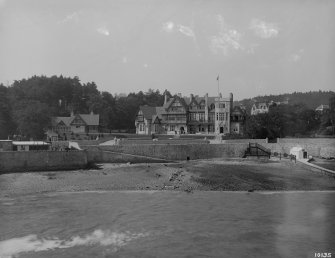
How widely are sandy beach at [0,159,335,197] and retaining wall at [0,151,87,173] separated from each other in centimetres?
178

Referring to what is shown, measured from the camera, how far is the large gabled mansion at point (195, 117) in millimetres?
78188

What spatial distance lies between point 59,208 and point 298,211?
15.9 m

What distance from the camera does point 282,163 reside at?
167ft

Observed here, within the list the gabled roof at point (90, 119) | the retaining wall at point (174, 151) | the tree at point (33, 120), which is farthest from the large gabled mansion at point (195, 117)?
the retaining wall at point (174, 151)

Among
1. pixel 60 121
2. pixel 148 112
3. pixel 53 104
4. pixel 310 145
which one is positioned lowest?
pixel 310 145

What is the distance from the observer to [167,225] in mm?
24547

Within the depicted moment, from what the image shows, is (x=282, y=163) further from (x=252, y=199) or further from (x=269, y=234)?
(x=269, y=234)

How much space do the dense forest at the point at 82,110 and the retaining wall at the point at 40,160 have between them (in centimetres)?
2385

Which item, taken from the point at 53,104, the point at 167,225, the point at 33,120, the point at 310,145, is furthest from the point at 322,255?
the point at 53,104

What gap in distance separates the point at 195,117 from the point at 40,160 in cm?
4032

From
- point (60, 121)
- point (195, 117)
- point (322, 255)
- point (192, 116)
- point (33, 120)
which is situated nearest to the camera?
point (322, 255)

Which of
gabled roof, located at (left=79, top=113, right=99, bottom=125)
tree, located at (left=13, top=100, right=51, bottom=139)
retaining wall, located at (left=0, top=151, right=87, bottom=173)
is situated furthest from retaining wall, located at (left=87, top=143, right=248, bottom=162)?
gabled roof, located at (left=79, top=113, right=99, bottom=125)

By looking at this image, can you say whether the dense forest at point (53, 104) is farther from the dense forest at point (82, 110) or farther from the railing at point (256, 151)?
the railing at point (256, 151)

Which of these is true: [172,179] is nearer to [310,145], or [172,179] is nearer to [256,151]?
[256,151]
